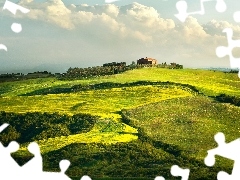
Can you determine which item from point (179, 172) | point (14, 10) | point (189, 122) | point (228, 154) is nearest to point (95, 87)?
point (189, 122)

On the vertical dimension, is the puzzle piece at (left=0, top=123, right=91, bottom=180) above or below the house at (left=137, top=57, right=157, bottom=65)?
below

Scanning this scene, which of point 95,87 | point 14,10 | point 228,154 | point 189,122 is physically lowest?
point 228,154

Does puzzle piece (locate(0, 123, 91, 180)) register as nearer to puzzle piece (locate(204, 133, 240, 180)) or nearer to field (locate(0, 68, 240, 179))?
field (locate(0, 68, 240, 179))

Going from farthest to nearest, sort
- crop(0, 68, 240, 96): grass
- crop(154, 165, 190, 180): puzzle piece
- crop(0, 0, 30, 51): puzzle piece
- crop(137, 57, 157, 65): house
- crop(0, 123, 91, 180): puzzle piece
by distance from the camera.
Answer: crop(137, 57, 157, 65): house
crop(0, 68, 240, 96): grass
crop(0, 0, 30, 51): puzzle piece
crop(154, 165, 190, 180): puzzle piece
crop(0, 123, 91, 180): puzzle piece

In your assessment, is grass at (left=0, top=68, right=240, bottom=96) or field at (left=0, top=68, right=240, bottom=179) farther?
grass at (left=0, top=68, right=240, bottom=96)

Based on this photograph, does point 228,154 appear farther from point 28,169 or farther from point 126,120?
point 28,169

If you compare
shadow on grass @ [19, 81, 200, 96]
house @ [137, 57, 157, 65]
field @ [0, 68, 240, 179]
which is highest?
house @ [137, 57, 157, 65]

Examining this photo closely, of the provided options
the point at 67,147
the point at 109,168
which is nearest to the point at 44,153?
the point at 67,147

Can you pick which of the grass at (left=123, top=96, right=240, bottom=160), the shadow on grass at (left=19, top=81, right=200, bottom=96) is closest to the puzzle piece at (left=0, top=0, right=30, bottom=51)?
the shadow on grass at (left=19, top=81, right=200, bottom=96)
